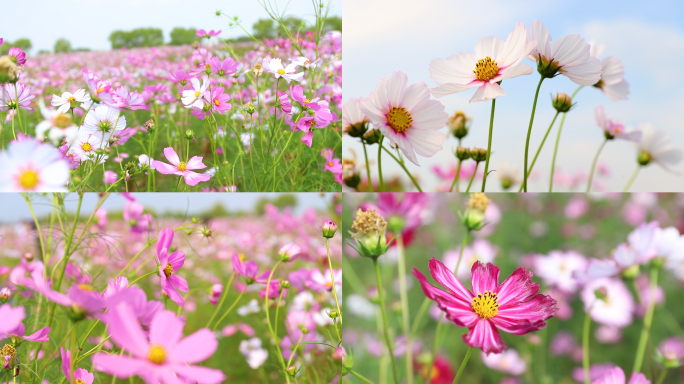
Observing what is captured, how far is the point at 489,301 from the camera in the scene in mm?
346

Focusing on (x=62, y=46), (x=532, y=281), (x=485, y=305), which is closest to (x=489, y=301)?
(x=485, y=305)

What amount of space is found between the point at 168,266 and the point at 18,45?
1.57 ft

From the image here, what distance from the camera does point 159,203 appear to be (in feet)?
1.97

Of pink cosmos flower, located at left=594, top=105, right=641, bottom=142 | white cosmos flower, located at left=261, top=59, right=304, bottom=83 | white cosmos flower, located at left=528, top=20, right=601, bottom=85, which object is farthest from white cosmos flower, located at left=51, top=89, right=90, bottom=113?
pink cosmos flower, located at left=594, top=105, right=641, bottom=142

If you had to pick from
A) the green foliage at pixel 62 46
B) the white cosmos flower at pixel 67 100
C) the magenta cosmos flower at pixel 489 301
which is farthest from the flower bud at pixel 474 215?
the green foliage at pixel 62 46

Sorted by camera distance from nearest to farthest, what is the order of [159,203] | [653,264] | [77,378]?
[77,378]
[653,264]
[159,203]

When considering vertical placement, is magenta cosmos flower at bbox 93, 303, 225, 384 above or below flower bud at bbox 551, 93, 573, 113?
below

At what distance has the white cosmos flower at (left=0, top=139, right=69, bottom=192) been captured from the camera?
12.4 inches

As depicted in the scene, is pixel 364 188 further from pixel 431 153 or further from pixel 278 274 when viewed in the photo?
pixel 278 274

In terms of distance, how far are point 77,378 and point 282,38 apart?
523mm

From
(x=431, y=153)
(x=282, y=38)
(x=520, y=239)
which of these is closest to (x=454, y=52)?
(x=431, y=153)

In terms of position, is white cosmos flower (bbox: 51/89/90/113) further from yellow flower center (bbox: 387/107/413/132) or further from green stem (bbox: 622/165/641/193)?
green stem (bbox: 622/165/641/193)

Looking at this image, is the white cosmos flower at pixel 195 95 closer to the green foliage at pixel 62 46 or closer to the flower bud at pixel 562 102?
the green foliage at pixel 62 46

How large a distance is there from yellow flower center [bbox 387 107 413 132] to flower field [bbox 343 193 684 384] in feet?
0.39
